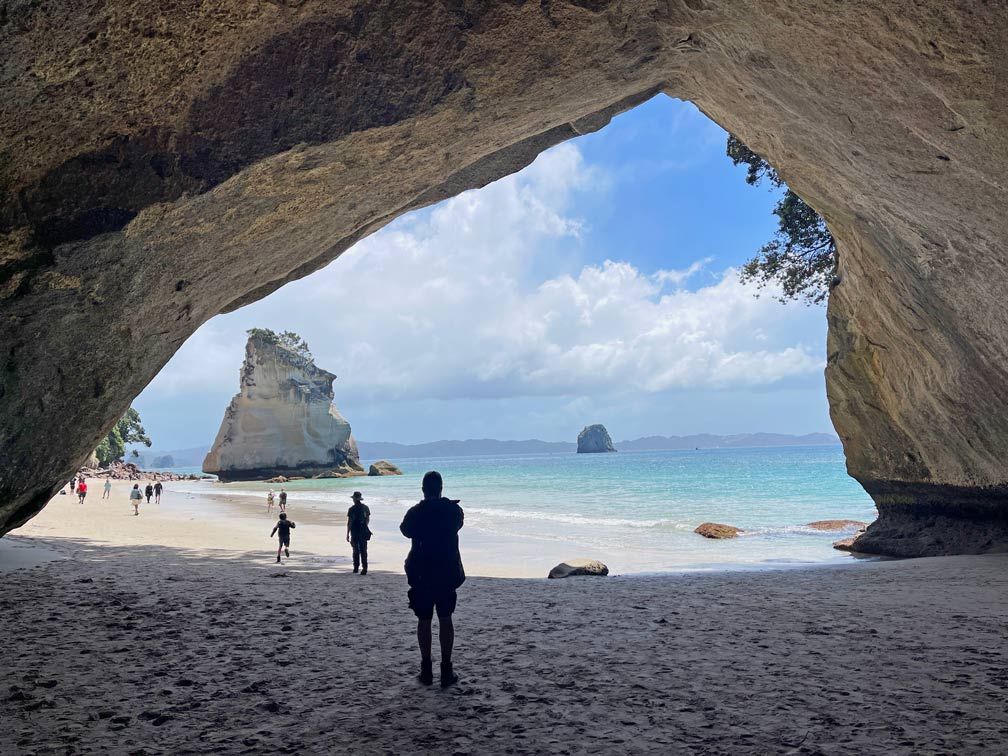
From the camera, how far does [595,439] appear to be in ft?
641

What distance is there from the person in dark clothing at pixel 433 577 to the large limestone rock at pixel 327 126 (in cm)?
322

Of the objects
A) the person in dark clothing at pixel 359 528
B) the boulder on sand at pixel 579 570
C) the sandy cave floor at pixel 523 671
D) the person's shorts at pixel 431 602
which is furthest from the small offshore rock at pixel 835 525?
the person's shorts at pixel 431 602

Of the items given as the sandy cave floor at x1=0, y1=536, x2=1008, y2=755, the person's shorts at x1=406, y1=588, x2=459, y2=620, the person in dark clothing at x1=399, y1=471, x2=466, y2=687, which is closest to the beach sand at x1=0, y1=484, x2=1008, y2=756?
the sandy cave floor at x1=0, y1=536, x2=1008, y2=755

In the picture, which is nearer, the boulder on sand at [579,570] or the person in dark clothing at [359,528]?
the person in dark clothing at [359,528]

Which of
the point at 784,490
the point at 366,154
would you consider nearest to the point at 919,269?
the point at 366,154

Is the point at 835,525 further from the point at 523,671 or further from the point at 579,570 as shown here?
the point at 523,671

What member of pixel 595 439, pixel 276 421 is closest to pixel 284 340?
pixel 276 421

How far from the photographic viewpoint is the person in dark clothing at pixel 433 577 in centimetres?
488

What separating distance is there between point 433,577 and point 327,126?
374cm

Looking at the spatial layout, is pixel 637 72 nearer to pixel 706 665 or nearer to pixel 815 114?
pixel 815 114

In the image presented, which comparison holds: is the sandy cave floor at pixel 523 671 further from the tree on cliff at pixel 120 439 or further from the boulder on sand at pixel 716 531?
the tree on cliff at pixel 120 439

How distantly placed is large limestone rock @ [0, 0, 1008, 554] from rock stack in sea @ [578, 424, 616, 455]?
618ft

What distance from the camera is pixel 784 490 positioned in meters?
46.1

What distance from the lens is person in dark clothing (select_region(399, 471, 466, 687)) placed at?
4879 millimetres
